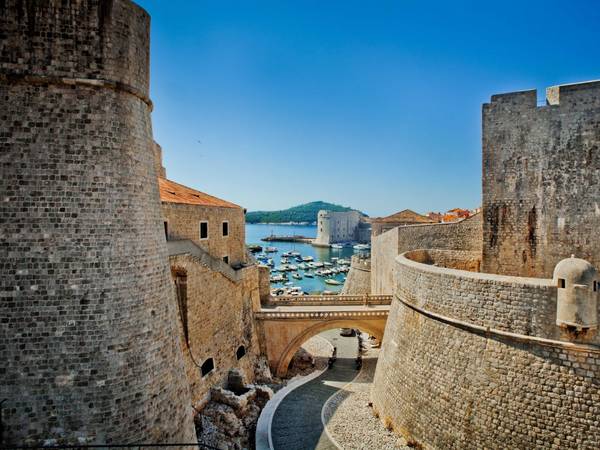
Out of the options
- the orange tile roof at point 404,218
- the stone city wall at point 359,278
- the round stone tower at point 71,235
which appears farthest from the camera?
the orange tile roof at point 404,218

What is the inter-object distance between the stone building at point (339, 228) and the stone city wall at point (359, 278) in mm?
72189

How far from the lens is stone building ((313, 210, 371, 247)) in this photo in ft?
359

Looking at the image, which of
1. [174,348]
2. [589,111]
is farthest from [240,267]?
[589,111]

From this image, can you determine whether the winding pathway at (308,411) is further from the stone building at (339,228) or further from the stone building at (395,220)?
the stone building at (339,228)

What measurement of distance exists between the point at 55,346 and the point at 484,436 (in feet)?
33.7

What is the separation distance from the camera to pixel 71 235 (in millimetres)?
6746

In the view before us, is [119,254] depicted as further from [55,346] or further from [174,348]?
[174,348]

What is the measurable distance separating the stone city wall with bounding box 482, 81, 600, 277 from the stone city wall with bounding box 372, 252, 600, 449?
627 cm

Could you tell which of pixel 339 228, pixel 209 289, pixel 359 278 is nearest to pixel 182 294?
pixel 209 289

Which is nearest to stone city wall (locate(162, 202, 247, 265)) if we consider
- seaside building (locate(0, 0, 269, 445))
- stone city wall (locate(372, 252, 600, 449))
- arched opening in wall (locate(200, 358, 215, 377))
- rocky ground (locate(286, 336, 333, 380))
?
arched opening in wall (locate(200, 358, 215, 377))

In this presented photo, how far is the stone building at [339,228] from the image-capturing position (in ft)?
359

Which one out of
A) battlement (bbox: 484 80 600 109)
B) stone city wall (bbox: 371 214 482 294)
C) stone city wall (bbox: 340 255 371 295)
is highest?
battlement (bbox: 484 80 600 109)

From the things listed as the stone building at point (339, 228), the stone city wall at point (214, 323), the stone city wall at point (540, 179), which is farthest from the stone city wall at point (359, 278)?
the stone building at point (339, 228)

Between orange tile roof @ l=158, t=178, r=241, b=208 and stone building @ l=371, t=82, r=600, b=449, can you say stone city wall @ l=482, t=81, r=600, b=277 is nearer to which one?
stone building @ l=371, t=82, r=600, b=449
